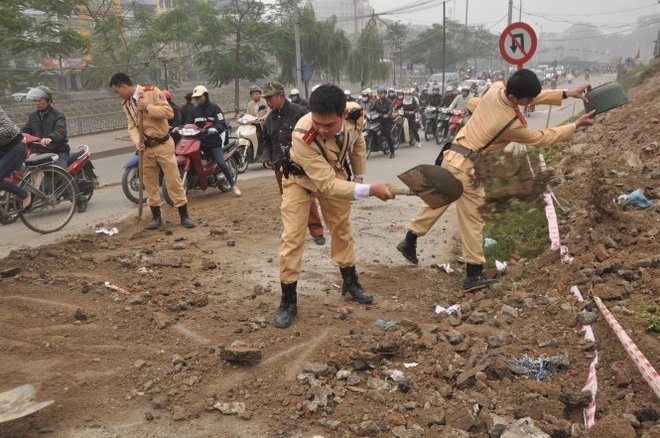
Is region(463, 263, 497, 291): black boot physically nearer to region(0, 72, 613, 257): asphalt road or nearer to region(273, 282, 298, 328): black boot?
region(273, 282, 298, 328): black boot

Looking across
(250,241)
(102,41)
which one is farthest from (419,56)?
(250,241)

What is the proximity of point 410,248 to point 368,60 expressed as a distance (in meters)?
33.8

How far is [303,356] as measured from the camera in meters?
3.91

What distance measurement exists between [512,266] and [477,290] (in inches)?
29.3

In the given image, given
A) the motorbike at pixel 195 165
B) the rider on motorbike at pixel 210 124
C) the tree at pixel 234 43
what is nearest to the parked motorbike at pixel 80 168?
the motorbike at pixel 195 165

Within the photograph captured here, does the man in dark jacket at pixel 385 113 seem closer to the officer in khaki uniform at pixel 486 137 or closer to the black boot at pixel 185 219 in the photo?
the black boot at pixel 185 219

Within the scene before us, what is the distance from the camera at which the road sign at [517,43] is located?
9.20m

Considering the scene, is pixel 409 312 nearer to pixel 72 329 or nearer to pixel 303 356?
pixel 303 356

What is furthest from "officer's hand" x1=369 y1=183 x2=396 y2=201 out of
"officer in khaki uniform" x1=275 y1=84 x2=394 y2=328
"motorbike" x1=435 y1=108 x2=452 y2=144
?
"motorbike" x1=435 y1=108 x2=452 y2=144

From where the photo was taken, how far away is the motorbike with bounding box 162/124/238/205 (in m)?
8.64

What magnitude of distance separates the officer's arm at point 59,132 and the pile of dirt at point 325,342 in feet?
7.54

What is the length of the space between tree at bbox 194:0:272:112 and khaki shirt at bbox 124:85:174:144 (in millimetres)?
20637

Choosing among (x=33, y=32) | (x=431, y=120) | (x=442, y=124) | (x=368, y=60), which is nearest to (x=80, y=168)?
(x=442, y=124)

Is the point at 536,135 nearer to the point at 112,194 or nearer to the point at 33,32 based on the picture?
the point at 112,194
